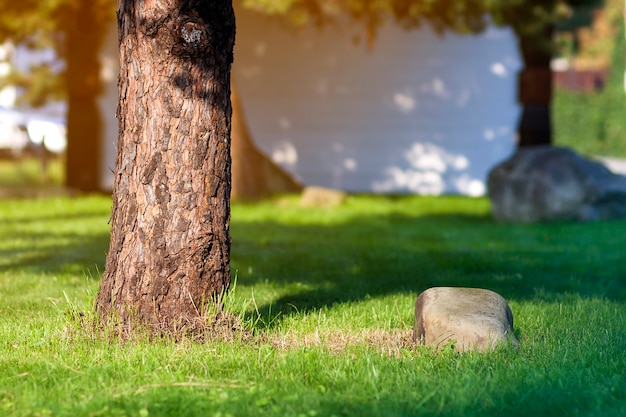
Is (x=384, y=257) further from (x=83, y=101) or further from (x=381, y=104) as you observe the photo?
(x=83, y=101)

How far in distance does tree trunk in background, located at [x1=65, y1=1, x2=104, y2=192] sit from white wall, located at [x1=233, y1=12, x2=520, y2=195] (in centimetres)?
264

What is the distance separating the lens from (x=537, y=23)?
13953 millimetres

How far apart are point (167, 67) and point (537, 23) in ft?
31.0

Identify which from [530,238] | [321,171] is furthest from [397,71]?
[530,238]

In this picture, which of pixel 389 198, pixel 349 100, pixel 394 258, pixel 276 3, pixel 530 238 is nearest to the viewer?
pixel 394 258

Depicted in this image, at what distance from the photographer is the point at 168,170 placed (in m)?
5.53

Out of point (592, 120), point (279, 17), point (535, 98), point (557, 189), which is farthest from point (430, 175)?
point (592, 120)

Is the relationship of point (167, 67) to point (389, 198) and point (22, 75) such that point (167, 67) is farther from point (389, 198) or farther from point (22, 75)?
point (22, 75)

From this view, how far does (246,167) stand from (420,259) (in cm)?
650

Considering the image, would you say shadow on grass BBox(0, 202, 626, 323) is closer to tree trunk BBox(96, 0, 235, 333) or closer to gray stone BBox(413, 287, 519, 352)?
tree trunk BBox(96, 0, 235, 333)

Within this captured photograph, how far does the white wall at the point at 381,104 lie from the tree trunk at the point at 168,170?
1265 centimetres

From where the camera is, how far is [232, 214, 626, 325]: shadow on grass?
25.5 ft

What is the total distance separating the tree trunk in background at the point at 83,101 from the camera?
1728cm

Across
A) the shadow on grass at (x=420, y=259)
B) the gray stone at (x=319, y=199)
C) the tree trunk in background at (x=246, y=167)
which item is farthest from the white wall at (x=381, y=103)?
the shadow on grass at (x=420, y=259)
